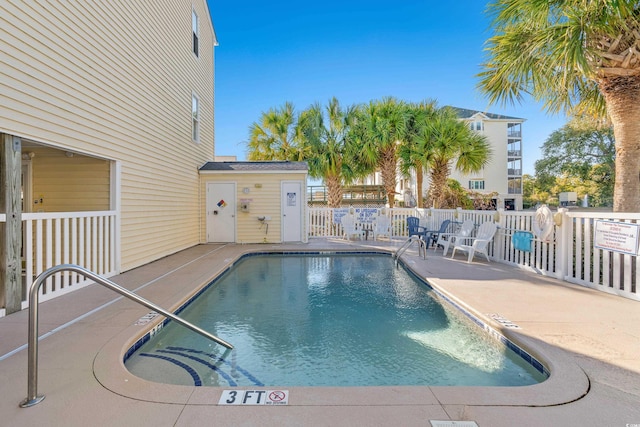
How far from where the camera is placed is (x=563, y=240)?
17.5ft

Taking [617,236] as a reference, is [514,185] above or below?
above

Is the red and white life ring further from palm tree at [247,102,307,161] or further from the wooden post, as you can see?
palm tree at [247,102,307,161]

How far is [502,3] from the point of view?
20.4 ft

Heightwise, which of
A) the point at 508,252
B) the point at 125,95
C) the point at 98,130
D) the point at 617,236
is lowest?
the point at 508,252

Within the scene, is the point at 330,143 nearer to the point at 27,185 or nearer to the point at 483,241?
the point at 483,241

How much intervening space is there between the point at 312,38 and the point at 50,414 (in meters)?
15.3

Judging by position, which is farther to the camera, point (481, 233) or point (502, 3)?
point (481, 233)

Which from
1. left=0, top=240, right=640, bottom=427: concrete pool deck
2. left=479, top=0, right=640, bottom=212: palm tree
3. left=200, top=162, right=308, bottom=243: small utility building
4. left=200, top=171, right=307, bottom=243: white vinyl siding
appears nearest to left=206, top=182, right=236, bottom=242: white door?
left=200, top=162, right=308, bottom=243: small utility building

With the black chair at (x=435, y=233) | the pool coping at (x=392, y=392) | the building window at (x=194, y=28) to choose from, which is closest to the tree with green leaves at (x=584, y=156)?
the black chair at (x=435, y=233)

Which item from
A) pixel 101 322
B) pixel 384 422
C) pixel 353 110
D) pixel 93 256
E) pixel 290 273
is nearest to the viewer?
pixel 384 422

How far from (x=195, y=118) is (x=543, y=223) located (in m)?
9.73

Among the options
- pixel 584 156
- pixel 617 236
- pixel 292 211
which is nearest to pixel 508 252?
pixel 617 236

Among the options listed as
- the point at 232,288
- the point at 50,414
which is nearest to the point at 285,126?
the point at 232,288

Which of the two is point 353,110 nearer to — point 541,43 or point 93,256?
point 541,43
